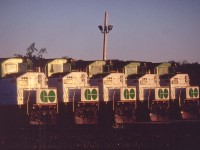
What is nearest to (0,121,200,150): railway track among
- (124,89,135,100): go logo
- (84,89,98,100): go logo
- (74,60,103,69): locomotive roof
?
(84,89,98,100): go logo

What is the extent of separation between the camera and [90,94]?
25.2 metres

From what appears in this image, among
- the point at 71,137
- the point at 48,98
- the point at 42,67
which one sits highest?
the point at 42,67

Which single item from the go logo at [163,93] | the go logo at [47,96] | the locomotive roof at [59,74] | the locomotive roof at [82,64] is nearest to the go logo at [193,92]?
the go logo at [163,93]

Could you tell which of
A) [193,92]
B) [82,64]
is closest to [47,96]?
[82,64]

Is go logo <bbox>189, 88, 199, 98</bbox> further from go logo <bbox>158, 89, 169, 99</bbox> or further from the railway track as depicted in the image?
the railway track

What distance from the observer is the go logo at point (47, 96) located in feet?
76.6

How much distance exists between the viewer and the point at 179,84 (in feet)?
101

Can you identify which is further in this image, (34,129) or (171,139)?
(34,129)

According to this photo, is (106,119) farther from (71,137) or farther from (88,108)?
(71,137)

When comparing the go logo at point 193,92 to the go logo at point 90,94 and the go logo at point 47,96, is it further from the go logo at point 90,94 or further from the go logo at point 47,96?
the go logo at point 47,96

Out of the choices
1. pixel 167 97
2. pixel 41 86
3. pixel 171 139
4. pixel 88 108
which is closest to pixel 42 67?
pixel 41 86

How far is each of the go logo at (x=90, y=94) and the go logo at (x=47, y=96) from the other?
2.08 m

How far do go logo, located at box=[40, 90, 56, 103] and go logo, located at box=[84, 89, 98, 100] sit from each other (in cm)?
208

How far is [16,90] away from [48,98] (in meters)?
1.72
